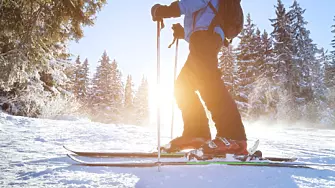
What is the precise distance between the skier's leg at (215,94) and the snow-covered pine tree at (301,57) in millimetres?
24328

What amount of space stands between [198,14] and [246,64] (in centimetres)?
2478

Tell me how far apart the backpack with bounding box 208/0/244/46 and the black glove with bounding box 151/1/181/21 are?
0.34 m

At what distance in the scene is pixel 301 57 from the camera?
944 inches

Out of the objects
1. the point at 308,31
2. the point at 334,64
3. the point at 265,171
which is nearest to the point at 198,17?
the point at 265,171

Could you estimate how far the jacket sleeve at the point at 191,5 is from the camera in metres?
2.26

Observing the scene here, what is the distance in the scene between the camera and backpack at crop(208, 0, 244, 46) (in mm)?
2240

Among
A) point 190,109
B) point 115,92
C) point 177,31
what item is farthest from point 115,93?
point 190,109

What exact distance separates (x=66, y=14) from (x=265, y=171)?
4262 millimetres

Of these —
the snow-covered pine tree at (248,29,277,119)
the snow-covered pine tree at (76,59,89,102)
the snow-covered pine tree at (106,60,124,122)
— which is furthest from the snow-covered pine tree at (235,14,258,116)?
the snow-covered pine tree at (76,59,89,102)

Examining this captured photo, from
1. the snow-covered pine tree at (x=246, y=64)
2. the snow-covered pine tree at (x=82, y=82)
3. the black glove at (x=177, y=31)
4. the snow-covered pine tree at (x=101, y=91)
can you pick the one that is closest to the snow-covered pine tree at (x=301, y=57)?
the snow-covered pine tree at (x=246, y=64)

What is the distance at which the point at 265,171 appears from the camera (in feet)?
5.41

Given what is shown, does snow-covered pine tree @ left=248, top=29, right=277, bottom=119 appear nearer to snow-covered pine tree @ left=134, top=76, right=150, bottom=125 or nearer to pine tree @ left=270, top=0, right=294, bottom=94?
pine tree @ left=270, top=0, right=294, bottom=94

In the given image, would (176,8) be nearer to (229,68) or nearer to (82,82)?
(229,68)

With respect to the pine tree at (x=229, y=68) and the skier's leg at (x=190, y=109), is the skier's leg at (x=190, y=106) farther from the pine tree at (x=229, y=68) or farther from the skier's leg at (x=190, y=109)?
the pine tree at (x=229, y=68)
